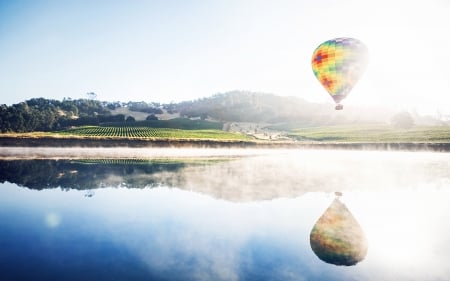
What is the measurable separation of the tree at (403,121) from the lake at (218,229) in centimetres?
10278

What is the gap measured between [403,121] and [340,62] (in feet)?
305

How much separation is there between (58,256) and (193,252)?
11.4 ft

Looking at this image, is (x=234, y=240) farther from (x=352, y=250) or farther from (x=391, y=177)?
(x=391, y=177)

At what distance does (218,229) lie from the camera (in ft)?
37.8

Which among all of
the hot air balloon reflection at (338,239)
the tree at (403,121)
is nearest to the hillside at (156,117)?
the tree at (403,121)

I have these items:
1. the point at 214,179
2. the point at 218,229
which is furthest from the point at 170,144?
the point at 218,229

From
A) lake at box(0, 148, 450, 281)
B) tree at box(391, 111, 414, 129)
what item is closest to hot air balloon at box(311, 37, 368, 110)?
lake at box(0, 148, 450, 281)

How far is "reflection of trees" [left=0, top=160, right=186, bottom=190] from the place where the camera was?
18922 mm

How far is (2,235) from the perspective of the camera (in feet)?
32.8

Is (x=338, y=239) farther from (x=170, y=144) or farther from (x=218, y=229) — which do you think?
(x=170, y=144)

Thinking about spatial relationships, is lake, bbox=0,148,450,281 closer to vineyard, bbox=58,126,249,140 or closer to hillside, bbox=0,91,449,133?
vineyard, bbox=58,126,249,140

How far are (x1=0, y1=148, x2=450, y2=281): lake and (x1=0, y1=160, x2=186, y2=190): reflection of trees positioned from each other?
0.57 feet

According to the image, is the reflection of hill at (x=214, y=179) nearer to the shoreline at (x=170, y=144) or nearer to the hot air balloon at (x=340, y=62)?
the hot air balloon at (x=340, y=62)

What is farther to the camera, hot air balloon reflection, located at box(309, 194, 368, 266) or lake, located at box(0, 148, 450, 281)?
hot air balloon reflection, located at box(309, 194, 368, 266)
